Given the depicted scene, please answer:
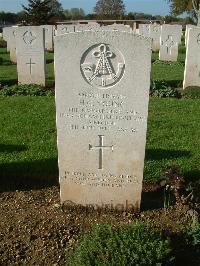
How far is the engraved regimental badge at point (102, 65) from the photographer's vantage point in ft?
14.6

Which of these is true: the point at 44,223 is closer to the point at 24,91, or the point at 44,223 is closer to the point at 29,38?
the point at 24,91

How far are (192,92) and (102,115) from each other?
7.21 metres

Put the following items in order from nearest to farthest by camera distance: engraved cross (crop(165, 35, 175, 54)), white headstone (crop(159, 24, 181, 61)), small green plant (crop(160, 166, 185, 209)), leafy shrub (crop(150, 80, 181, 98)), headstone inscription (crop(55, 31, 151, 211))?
headstone inscription (crop(55, 31, 151, 211)) → small green plant (crop(160, 166, 185, 209)) → leafy shrub (crop(150, 80, 181, 98)) → white headstone (crop(159, 24, 181, 61)) → engraved cross (crop(165, 35, 175, 54))

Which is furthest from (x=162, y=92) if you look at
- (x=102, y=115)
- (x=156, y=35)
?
(x=156, y=35)

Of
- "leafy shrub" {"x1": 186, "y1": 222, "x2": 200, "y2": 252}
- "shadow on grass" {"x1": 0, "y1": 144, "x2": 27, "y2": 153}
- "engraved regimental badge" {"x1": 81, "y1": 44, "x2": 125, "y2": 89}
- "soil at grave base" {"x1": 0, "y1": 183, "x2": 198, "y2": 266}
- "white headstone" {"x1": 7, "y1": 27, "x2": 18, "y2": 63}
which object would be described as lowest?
"soil at grave base" {"x1": 0, "y1": 183, "x2": 198, "y2": 266}

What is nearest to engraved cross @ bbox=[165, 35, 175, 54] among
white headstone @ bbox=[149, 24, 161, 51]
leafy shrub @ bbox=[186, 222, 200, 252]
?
white headstone @ bbox=[149, 24, 161, 51]

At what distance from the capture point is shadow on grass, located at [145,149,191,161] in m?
6.61

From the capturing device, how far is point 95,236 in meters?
4.01

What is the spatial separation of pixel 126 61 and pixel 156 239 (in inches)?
72.2

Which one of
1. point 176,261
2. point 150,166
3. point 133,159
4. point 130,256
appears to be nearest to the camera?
point 130,256

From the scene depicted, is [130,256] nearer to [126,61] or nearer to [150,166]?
[126,61]

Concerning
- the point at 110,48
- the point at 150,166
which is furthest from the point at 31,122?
the point at 110,48

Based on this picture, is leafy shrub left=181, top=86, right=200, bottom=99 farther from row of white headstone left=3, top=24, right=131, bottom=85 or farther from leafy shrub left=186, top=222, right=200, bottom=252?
leafy shrub left=186, top=222, right=200, bottom=252

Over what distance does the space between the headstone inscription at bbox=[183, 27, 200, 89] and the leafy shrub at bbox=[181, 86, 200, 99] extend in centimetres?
70
